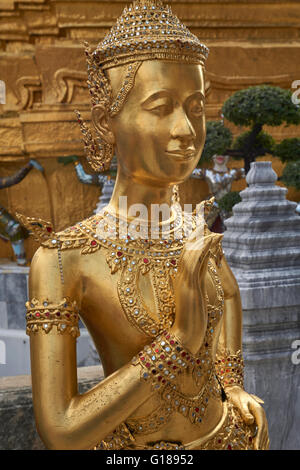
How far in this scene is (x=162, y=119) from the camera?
129 centimetres

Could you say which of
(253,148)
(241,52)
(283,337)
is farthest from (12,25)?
(283,337)

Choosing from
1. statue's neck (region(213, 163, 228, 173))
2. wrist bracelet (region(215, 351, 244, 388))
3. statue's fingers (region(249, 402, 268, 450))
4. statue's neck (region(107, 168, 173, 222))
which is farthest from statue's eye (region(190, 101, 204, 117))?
statue's neck (region(213, 163, 228, 173))

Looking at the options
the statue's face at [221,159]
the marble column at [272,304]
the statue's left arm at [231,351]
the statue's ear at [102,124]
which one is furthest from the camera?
the statue's face at [221,159]

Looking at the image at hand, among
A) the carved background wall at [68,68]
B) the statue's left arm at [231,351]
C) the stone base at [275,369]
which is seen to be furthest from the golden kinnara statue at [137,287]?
the carved background wall at [68,68]

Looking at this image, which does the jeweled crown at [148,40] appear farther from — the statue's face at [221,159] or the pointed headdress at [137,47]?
the statue's face at [221,159]

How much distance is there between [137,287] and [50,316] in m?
0.23

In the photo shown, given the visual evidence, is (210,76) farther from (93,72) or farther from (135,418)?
(135,418)

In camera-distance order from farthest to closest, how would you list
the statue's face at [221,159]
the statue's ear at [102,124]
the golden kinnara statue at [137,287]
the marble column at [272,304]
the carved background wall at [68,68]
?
the carved background wall at [68,68], the statue's face at [221,159], the marble column at [272,304], the statue's ear at [102,124], the golden kinnara statue at [137,287]

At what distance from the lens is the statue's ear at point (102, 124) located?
138 centimetres

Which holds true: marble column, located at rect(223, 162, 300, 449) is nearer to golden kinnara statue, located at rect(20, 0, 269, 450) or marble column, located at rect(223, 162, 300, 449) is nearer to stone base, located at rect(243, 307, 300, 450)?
stone base, located at rect(243, 307, 300, 450)

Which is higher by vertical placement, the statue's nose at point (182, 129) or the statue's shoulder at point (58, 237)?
the statue's nose at point (182, 129)

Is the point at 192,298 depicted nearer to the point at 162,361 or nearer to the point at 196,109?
the point at 162,361

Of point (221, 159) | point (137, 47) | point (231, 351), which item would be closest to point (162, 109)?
point (137, 47)

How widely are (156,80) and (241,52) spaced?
5072mm
